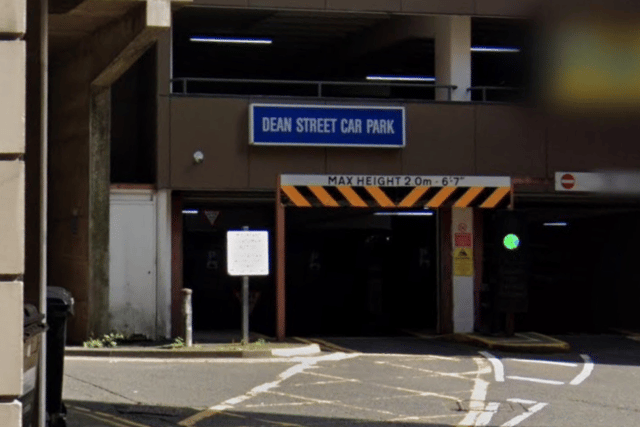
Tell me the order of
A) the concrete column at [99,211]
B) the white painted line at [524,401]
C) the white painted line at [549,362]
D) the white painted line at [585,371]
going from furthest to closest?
the concrete column at [99,211]
the white painted line at [549,362]
the white painted line at [585,371]
the white painted line at [524,401]

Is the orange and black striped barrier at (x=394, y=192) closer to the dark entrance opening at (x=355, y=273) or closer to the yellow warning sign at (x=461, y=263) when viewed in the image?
the yellow warning sign at (x=461, y=263)

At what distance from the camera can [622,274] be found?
3052 centimetres

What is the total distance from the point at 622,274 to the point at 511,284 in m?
7.83

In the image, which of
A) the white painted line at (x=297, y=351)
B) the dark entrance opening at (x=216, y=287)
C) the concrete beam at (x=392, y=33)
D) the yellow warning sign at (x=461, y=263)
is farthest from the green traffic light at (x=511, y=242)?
the dark entrance opening at (x=216, y=287)

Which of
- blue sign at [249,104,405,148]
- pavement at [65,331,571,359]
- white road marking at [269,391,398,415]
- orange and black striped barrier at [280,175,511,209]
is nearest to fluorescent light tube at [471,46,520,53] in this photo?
blue sign at [249,104,405,148]

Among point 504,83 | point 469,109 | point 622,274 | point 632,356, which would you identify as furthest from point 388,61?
point 632,356

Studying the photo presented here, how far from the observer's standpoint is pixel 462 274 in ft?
82.1

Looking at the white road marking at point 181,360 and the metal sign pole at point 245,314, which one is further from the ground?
the metal sign pole at point 245,314

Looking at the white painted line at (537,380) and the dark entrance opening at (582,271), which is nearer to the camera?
the white painted line at (537,380)

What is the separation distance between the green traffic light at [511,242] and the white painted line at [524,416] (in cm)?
842

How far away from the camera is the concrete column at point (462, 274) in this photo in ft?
81.9

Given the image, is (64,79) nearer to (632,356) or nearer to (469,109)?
(469,109)

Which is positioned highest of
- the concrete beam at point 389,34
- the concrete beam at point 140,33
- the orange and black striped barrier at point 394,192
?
the concrete beam at point 389,34

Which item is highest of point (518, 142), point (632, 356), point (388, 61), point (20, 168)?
point (388, 61)
